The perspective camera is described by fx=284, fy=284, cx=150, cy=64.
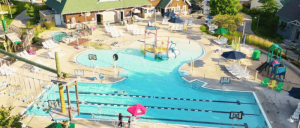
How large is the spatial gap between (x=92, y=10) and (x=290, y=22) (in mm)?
27292

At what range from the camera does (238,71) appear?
85.7ft

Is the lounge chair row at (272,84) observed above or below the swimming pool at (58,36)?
below

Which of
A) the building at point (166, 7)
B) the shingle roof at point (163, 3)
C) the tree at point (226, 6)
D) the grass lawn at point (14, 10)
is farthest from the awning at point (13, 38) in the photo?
the tree at point (226, 6)

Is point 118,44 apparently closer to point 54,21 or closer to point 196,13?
point 54,21

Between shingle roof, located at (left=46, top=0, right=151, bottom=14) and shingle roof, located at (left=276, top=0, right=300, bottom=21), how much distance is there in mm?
20846

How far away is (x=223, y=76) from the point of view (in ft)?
85.3

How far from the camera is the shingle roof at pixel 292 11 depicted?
38500mm

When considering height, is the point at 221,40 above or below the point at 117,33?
below

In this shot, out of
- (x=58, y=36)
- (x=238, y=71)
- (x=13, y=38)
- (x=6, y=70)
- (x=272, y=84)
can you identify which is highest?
(x=13, y=38)

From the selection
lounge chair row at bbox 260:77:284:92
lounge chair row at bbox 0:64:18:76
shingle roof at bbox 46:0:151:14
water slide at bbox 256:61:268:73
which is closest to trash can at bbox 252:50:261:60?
water slide at bbox 256:61:268:73

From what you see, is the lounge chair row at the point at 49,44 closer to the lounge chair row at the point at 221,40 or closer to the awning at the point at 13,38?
the awning at the point at 13,38

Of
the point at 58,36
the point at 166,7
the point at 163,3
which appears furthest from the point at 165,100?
the point at 163,3

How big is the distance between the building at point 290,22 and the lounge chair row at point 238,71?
15.6m

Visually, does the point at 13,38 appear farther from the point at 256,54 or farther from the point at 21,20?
the point at 256,54
